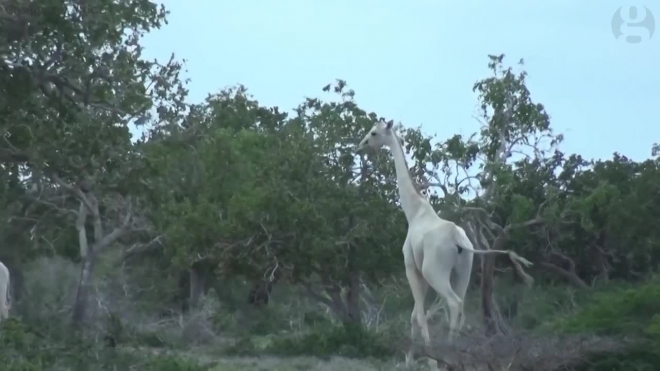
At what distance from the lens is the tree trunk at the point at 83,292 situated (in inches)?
974

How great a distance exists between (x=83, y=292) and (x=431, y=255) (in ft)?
43.4

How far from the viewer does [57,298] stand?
30.3m

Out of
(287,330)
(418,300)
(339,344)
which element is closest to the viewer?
(418,300)

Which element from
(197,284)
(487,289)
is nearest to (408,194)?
(487,289)

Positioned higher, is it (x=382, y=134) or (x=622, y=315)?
→ (x=382, y=134)

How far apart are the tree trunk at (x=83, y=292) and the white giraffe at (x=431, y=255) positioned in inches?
459

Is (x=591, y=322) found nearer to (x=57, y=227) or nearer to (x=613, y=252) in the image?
(x=57, y=227)

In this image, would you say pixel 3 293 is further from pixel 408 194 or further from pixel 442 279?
pixel 442 279

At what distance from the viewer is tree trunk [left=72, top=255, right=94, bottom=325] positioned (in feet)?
81.2

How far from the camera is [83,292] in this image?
82.5 ft

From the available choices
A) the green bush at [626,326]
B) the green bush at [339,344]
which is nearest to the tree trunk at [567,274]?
the green bush at [339,344]

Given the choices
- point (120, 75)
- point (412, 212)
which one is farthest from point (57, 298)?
point (412, 212)

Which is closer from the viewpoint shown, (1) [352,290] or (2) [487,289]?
(2) [487,289]

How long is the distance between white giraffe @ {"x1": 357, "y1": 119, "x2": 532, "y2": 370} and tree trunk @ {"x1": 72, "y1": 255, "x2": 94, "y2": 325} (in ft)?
38.3
